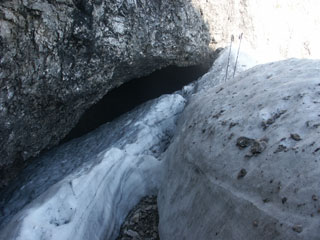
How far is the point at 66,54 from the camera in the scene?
170 cm

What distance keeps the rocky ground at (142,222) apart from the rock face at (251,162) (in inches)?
3.0

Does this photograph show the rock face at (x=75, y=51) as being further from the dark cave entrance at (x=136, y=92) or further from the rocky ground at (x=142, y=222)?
the rocky ground at (x=142, y=222)

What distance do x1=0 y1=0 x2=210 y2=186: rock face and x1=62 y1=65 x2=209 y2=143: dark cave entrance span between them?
297 millimetres

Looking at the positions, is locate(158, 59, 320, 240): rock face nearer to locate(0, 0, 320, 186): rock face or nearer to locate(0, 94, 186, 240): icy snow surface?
locate(0, 94, 186, 240): icy snow surface

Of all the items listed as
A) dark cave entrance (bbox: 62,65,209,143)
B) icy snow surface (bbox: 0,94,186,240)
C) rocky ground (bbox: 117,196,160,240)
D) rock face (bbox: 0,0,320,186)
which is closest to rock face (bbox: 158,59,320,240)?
rocky ground (bbox: 117,196,160,240)

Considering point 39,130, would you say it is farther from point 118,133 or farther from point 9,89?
point 118,133

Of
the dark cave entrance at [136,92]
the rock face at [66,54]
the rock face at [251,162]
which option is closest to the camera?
the rock face at [251,162]

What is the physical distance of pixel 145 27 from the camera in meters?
1.98

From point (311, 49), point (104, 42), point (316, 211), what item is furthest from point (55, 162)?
point (311, 49)

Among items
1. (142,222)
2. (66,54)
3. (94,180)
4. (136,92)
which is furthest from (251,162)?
(136,92)

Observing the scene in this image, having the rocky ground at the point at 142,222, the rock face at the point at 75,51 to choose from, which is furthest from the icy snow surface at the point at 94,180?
the rock face at the point at 75,51

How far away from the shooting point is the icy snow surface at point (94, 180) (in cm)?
154

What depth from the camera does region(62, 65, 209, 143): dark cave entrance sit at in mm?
2402

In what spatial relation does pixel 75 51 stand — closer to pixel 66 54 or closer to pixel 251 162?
pixel 66 54
